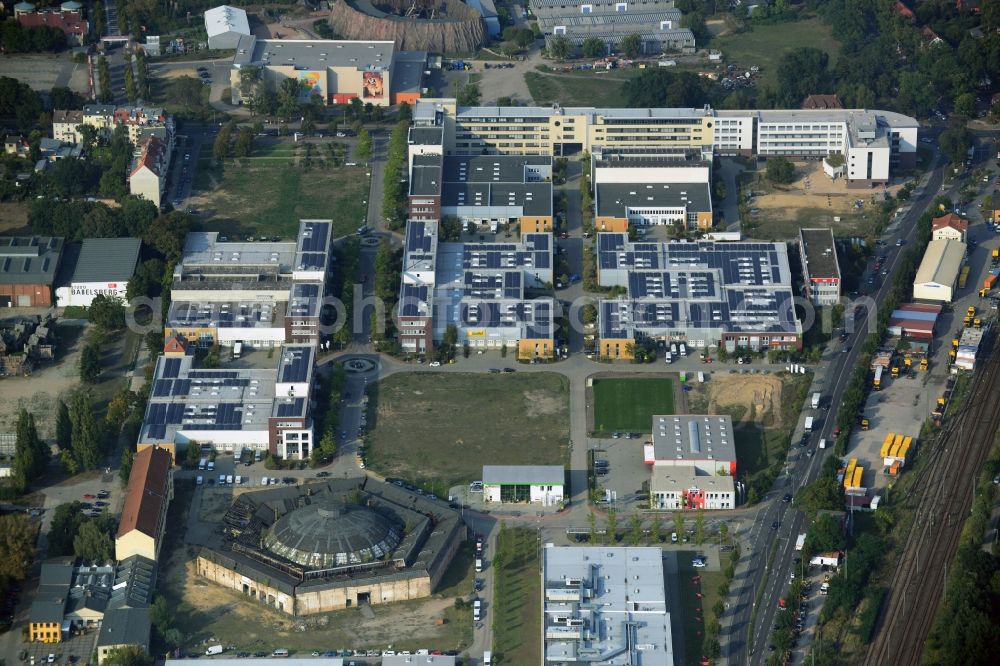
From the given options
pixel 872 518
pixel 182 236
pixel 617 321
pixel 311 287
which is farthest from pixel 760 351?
pixel 182 236

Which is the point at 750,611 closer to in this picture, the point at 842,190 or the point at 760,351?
the point at 760,351

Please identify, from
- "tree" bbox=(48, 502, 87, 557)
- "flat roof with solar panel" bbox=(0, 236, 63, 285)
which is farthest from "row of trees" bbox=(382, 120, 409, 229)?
"tree" bbox=(48, 502, 87, 557)

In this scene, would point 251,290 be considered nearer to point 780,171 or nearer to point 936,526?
point 780,171

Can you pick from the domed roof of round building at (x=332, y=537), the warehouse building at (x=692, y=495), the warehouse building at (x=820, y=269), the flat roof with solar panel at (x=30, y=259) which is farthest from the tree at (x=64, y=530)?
the warehouse building at (x=820, y=269)

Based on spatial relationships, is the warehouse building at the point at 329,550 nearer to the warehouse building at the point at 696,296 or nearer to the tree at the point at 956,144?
the warehouse building at the point at 696,296

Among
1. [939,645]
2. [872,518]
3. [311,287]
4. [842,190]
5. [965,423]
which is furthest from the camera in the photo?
[842,190]

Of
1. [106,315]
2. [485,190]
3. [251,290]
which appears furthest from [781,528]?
[106,315]

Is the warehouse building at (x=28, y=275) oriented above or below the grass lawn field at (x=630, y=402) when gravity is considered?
above
